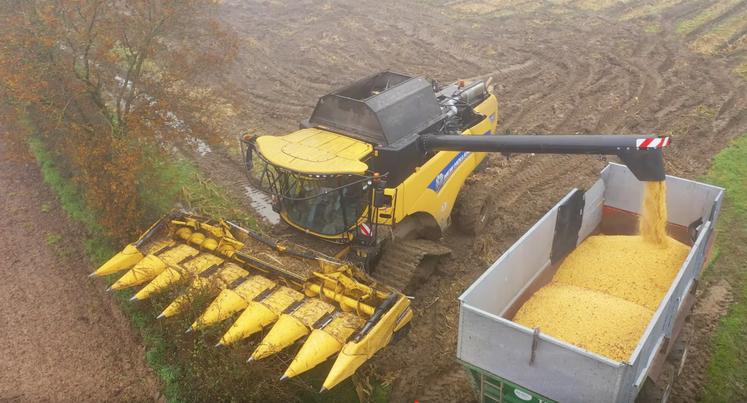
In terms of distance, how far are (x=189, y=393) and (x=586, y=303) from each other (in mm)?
4451

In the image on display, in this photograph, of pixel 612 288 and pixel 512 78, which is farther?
pixel 512 78

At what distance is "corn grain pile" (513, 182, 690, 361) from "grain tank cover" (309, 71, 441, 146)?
105 inches

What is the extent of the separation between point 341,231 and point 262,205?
398cm

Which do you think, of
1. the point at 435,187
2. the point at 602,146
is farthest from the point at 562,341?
the point at 435,187

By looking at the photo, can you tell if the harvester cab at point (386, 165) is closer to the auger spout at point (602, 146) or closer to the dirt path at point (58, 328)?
the auger spout at point (602, 146)

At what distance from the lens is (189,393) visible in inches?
250

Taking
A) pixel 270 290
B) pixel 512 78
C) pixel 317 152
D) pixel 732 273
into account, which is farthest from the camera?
pixel 512 78

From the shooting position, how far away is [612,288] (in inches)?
234

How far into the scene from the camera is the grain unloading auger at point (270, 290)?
5.55 m

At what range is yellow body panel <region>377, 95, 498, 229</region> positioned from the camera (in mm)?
6875

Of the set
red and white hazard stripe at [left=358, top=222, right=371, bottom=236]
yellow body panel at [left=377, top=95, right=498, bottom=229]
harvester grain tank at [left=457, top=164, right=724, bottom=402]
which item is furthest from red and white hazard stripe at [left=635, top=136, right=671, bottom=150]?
red and white hazard stripe at [left=358, top=222, right=371, bottom=236]

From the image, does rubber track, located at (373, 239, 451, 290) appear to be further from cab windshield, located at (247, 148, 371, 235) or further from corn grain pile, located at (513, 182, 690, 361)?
corn grain pile, located at (513, 182, 690, 361)

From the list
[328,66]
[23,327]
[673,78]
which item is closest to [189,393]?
[23,327]

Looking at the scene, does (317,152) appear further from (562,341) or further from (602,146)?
(562,341)
